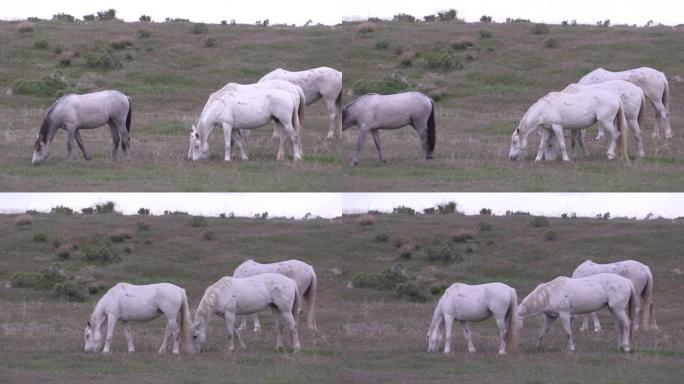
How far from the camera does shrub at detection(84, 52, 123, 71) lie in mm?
46600

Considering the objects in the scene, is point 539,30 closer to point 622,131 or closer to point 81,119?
point 622,131

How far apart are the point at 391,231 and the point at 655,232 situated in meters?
8.71

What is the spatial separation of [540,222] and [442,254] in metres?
7.19

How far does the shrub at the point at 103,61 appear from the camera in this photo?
153 feet

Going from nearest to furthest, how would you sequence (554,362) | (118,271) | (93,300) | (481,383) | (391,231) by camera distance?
1. (481,383)
2. (554,362)
3. (93,300)
4. (118,271)
5. (391,231)

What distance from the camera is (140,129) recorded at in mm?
34406

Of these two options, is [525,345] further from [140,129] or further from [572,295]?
[140,129]

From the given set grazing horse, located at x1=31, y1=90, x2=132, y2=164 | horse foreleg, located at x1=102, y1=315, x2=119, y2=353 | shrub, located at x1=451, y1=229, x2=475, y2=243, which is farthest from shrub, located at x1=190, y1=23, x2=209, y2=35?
horse foreleg, located at x1=102, y1=315, x2=119, y2=353

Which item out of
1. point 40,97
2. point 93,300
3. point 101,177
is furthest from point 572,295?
point 40,97

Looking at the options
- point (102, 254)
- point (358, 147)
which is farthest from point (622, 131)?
point (102, 254)

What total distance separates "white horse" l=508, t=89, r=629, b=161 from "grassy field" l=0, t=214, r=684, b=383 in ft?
13.4

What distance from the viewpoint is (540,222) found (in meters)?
43.7

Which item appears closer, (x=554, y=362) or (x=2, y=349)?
(x=554, y=362)

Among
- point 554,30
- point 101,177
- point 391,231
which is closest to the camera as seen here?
point 101,177
